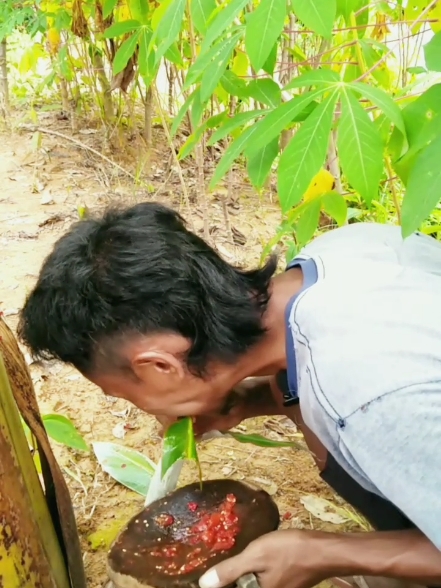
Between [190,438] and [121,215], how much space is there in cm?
47

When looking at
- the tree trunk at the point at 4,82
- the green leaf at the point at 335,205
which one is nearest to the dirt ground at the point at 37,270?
the tree trunk at the point at 4,82

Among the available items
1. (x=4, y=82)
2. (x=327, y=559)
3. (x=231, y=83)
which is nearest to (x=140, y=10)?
(x=231, y=83)

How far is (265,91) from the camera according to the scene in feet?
4.14

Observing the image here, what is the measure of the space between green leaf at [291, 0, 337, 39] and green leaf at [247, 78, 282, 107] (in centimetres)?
37

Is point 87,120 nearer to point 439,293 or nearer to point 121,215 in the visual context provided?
point 121,215

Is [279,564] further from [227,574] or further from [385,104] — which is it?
[385,104]

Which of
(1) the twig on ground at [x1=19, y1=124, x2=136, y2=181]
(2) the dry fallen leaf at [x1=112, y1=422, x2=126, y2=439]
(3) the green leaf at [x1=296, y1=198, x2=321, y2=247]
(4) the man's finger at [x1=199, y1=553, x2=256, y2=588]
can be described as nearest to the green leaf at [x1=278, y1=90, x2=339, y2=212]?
(3) the green leaf at [x1=296, y1=198, x2=321, y2=247]

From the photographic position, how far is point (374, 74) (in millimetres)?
1391

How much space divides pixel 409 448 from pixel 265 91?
0.74 metres

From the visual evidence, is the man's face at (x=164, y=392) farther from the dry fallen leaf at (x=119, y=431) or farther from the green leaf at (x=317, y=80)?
the dry fallen leaf at (x=119, y=431)

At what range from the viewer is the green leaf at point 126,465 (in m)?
1.72

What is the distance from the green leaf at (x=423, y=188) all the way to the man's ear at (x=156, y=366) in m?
0.44

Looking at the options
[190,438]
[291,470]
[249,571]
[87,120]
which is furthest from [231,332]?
[87,120]

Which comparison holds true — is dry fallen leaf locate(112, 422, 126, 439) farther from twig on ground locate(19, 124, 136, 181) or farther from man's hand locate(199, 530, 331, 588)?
twig on ground locate(19, 124, 136, 181)
